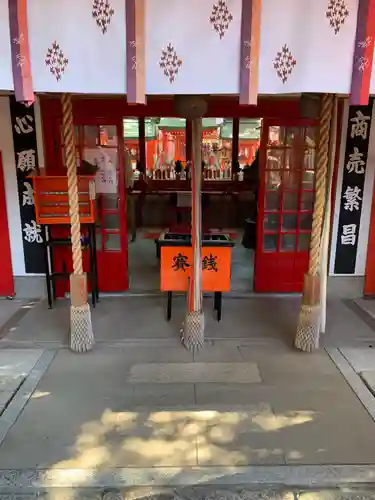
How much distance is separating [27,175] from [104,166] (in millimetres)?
957

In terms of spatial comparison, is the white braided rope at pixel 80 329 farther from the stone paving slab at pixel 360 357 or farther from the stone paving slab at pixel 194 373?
the stone paving slab at pixel 360 357

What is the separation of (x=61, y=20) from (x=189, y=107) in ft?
3.94

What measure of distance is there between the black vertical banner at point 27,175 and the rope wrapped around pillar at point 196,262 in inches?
91.5

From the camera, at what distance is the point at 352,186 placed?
5285 millimetres

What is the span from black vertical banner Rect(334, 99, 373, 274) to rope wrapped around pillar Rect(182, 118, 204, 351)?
7.57ft

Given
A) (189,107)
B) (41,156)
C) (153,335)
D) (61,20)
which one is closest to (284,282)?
(153,335)

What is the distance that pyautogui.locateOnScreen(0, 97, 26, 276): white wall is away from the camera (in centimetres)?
504

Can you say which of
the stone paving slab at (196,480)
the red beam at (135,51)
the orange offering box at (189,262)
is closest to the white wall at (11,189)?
the orange offering box at (189,262)

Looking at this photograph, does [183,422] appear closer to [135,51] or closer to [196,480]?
[196,480]

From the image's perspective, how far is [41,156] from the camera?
5.13 meters

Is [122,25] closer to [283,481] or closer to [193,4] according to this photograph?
[193,4]

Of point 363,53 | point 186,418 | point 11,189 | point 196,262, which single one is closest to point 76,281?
point 196,262

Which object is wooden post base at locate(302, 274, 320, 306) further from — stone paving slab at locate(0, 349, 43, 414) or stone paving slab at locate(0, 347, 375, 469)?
stone paving slab at locate(0, 349, 43, 414)

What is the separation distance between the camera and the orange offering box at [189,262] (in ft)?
14.8
